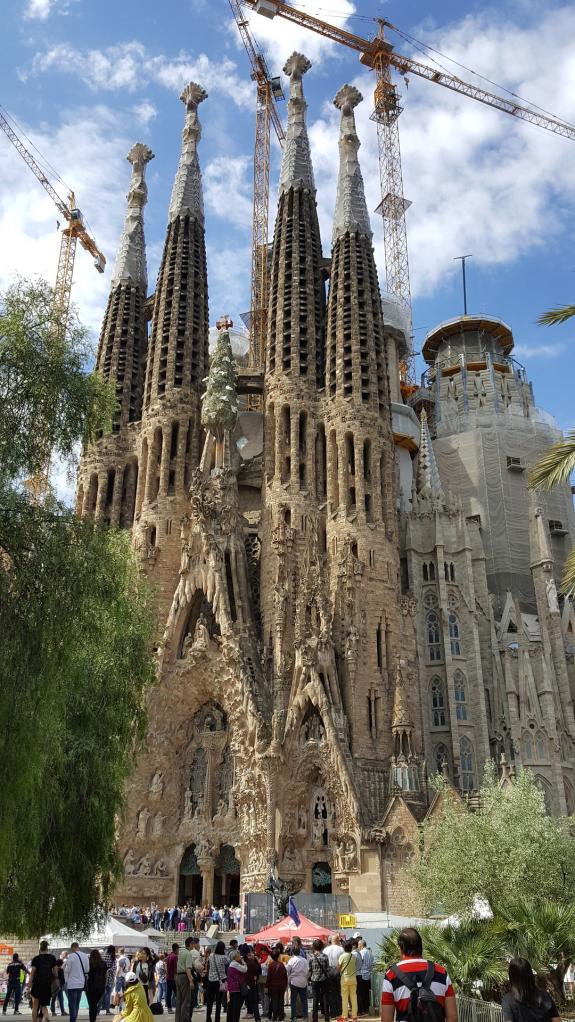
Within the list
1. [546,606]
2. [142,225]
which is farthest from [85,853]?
[142,225]

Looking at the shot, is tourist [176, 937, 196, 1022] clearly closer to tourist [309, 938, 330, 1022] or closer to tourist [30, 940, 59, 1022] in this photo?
tourist [30, 940, 59, 1022]

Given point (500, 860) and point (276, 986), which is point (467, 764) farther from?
point (276, 986)

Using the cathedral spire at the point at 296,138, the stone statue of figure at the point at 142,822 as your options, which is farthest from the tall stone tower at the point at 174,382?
the stone statue of figure at the point at 142,822

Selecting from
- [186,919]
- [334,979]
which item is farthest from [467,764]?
[334,979]

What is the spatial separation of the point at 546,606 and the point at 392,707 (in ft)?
35.3

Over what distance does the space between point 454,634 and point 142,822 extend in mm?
13911

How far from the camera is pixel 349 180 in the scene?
147 ft

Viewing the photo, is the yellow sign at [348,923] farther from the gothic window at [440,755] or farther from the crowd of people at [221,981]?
the gothic window at [440,755]

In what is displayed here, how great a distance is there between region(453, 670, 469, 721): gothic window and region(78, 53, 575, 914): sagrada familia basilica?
0.12m

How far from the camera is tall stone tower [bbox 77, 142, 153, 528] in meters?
42.5

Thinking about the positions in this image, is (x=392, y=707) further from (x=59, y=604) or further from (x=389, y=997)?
(x=389, y=997)

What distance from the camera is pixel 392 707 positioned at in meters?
33.3

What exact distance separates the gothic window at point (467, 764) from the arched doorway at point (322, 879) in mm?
6391

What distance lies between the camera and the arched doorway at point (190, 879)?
34.5 metres
